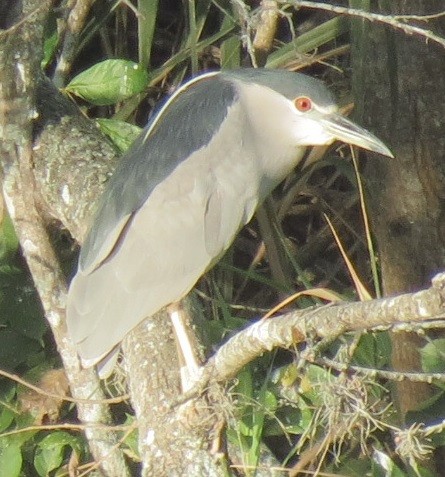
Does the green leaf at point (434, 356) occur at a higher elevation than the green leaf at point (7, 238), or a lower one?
lower

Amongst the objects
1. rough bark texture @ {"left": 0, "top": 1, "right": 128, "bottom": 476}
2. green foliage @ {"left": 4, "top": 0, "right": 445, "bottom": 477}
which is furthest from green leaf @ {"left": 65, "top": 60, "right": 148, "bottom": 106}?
rough bark texture @ {"left": 0, "top": 1, "right": 128, "bottom": 476}

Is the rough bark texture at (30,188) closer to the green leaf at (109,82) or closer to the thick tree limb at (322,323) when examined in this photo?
the green leaf at (109,82)

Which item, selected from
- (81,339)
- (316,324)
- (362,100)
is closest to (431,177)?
(362,100)

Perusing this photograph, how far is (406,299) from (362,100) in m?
1.42

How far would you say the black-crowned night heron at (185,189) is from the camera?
2467 mm

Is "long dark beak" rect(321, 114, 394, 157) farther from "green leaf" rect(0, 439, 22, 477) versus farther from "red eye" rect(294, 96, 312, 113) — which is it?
"green leaf" rect(0, 439, 22, 477)

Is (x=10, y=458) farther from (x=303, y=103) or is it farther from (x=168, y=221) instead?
(x=303, y=103)

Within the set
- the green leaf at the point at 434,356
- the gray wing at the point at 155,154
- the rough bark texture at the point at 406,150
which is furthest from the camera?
the rough bark texture at the point at 406,150

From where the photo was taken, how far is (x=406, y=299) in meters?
1.51

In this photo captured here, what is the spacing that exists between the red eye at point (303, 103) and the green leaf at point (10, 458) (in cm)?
111

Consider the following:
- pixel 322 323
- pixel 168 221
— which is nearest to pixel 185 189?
pixel 168 221

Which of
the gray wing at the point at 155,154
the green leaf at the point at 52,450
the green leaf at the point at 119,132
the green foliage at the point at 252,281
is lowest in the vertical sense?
the green leaf at the point at 52,450

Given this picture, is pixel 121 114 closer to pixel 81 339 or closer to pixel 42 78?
pixel 42 78

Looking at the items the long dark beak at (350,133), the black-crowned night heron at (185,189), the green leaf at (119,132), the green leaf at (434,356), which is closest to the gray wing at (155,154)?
the black-crowned night heron at (185,189)
